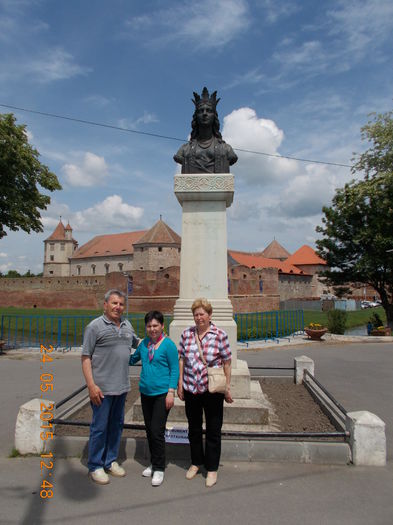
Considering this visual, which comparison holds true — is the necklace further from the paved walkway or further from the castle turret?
the castle turret

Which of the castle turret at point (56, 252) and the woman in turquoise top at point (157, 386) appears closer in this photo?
the woman in turquoise top at point (157, 386)

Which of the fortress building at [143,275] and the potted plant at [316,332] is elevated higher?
the fortress building at [143,275]

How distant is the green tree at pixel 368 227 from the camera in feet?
64.9

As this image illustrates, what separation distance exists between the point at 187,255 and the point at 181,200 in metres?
0.83

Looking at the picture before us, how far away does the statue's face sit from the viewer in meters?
5.78

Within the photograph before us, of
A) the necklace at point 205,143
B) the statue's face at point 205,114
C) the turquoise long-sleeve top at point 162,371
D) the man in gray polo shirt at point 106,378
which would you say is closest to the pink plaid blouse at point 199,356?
the turquoise long-sleeve top at point 162,371

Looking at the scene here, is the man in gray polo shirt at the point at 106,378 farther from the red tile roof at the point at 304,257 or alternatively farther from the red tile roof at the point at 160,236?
the red tile roof at the point at 304,257

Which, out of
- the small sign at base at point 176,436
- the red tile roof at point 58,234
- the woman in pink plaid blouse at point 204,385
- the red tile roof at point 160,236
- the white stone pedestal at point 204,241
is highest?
the red tile roof at point 58,234

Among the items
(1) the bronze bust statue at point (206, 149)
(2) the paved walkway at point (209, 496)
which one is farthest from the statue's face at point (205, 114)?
(2) the paved walkway at point (209, 496)

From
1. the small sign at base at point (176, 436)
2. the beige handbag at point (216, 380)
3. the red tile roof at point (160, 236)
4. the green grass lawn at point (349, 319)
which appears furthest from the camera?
the red tile roof at point (160, 236)

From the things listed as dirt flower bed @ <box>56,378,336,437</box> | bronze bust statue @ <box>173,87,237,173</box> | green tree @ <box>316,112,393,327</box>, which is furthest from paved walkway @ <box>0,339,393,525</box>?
green tree @ <box>316,112,393,327</box>

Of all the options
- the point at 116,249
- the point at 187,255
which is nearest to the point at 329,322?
the point at 187,255

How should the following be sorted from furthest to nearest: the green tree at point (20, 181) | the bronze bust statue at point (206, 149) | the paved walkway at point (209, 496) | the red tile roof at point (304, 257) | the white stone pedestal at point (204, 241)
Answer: the red tile roof at point (304, 257) → the green tree at point (20, 181) → the bronze bust statue at point (206, 149) → the white stone pedestal at point (204, 241) → the paved walkway at point (209, 496)

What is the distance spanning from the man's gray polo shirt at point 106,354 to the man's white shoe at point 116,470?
0.74m
